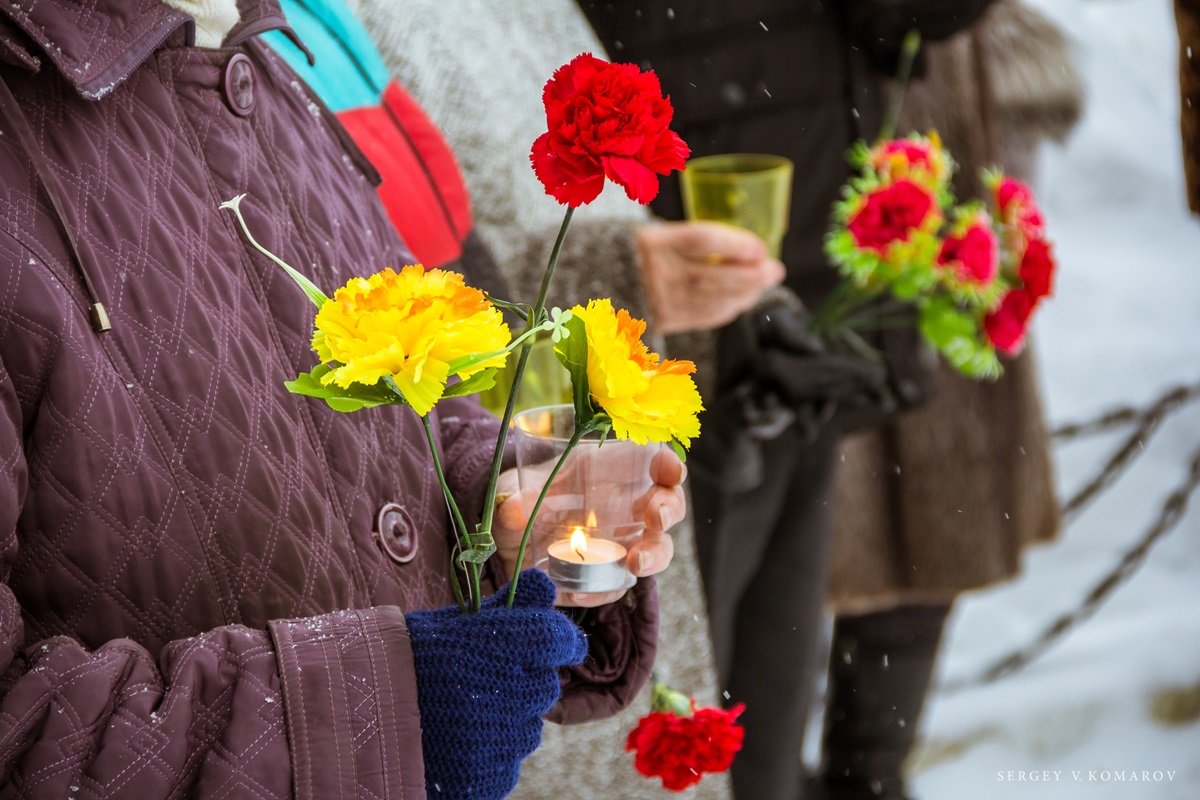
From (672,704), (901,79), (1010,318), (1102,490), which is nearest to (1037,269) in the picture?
(1010,318)

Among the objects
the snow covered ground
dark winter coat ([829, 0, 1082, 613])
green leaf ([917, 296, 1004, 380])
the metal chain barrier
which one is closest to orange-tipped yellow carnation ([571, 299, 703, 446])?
green leaf ([917, 296, 1004, 380])

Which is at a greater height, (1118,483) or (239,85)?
(239,85)

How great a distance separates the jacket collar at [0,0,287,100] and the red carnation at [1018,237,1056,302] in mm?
1180

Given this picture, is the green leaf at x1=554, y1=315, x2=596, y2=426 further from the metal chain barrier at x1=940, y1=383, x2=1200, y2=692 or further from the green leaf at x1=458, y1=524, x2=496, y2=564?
the metal chain barrier at x1=940, y1=383, x2=1200, y2=692

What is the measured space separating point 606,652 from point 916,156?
39.2 inches

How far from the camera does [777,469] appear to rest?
1.79m

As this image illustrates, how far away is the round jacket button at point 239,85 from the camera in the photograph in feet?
2.48

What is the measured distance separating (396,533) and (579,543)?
155 millimetres

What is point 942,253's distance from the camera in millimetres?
1555

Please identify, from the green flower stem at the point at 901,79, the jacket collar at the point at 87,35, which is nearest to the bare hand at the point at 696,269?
the green flower stem at the point at 901,79

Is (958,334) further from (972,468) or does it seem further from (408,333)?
(408,333)

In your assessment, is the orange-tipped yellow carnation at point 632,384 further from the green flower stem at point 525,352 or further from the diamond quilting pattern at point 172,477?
the diamond quilting pattern at point 172,477

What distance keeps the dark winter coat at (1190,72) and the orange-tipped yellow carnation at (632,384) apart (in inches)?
24.3

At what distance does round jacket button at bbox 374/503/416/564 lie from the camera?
78 centimetres
